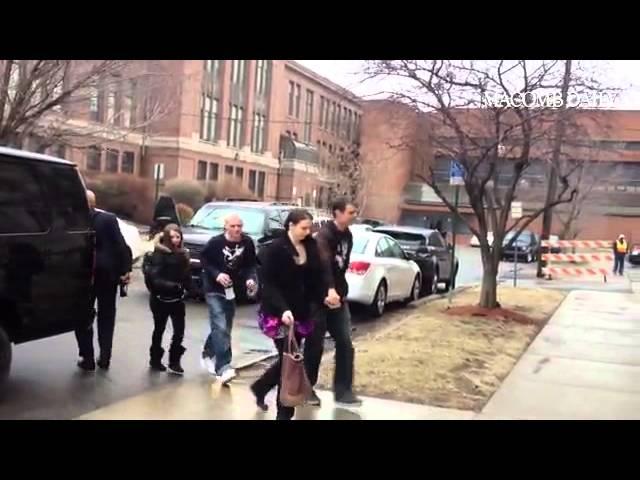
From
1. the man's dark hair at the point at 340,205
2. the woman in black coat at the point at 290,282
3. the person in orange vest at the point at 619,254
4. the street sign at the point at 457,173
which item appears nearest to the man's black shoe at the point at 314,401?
the woman in black coat at the point at 290,282

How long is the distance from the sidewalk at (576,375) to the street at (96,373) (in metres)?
2.96

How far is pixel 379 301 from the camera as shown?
12.7m

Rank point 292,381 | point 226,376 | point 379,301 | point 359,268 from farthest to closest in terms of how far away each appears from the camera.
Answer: point 379,301, point 359,268, point 226,376, point 292,381

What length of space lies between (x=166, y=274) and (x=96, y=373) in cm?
115

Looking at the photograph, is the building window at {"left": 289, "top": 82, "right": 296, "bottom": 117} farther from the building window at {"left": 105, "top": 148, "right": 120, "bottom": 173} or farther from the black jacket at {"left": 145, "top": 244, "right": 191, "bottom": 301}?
the black jacket at {"left": 145, "top": 244, "right": 191, "bottom": 301}

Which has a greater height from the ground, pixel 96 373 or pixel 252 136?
pixel 252 136

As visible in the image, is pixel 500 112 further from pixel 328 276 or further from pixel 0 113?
pixel 0 113

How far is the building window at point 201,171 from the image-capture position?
52.6 m

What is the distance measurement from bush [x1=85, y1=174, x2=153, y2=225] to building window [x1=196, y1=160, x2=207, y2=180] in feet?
41.2

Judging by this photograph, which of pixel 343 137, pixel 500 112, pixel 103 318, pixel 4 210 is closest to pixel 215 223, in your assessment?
pixel 500 112

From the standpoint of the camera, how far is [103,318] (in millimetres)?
7430

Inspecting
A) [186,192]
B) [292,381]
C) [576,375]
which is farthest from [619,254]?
[292,381]

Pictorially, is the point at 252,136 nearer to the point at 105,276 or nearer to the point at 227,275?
the point at 105,276
